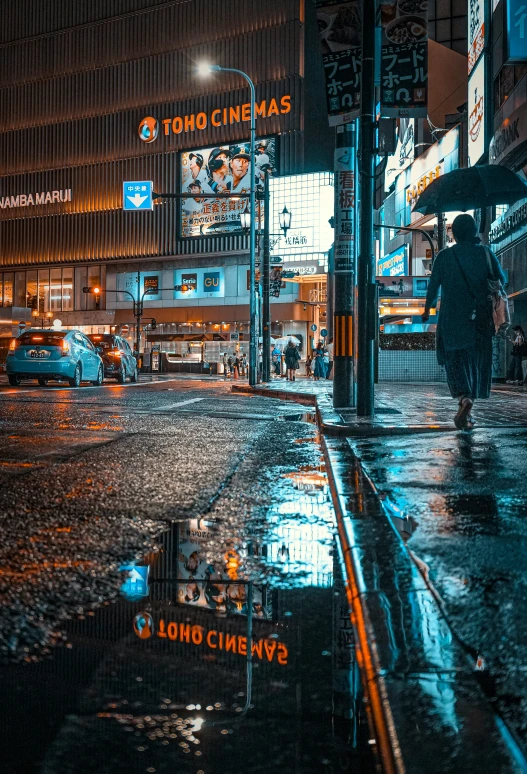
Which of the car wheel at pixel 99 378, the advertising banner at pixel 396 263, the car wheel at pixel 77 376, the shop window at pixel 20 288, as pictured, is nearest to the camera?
the car wheel at pixel 77 376

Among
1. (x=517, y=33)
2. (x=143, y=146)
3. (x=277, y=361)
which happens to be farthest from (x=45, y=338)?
(x=143, y=146)

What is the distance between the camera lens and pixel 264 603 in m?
2.79

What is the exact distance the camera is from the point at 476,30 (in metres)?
26.0

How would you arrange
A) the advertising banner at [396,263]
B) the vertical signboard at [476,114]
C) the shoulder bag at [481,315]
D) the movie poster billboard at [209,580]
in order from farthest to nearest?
the advertising banner at [396,263], the vertical signboard at [476,114], the shoulder bag at [481,315], the movie poster billboard at [209,580]

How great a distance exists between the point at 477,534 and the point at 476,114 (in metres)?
24.6

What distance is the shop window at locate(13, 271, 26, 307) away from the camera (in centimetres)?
7000

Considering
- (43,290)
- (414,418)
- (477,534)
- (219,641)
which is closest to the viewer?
(219,641)

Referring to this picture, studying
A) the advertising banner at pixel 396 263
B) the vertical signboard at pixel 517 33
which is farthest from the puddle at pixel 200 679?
the advertising banner at pixel 396 263

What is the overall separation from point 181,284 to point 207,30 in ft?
65.3

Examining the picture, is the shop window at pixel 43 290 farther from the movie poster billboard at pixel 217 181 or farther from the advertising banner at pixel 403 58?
the advertising banner at pixel 403 58

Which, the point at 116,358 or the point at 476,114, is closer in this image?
the point at 476,114

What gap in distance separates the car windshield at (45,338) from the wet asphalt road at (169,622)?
15.5m

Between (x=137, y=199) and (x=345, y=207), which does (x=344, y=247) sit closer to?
(x=345, y=207)

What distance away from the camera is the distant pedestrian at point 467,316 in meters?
7.38
